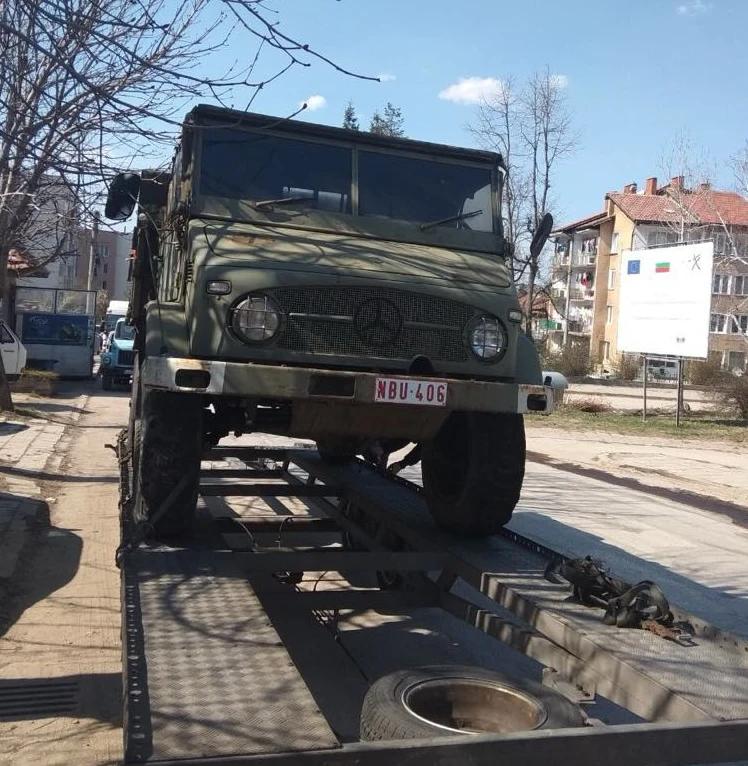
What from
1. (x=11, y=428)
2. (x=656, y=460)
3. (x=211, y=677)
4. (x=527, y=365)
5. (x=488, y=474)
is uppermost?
(x=527, y=365)

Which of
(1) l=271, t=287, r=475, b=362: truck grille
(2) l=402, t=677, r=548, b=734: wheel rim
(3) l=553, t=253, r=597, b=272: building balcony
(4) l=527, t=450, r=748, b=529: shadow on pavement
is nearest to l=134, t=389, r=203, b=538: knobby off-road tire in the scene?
(1) l=271, t=287, r=475, b=362: truck grille

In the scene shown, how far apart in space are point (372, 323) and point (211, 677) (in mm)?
2382

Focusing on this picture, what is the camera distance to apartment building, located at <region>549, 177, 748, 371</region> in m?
39.0

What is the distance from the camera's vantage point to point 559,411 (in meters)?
24.4

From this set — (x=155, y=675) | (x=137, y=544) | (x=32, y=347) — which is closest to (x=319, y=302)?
(x=137, y=544)

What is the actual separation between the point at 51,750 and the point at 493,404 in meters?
2.72

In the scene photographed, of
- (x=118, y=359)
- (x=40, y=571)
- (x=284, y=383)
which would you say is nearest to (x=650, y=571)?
(x=284, y=383)

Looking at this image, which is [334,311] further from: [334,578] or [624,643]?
[334,578]

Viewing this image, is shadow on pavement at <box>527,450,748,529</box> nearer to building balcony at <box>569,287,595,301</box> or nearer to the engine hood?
the engine hood

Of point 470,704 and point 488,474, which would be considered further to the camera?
point 488,474

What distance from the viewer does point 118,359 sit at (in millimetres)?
25547

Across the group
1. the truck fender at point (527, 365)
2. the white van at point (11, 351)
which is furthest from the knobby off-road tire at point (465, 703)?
the white van at point (11, 351)

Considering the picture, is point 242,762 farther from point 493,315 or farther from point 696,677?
point 493,315

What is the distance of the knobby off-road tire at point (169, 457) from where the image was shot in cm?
480
